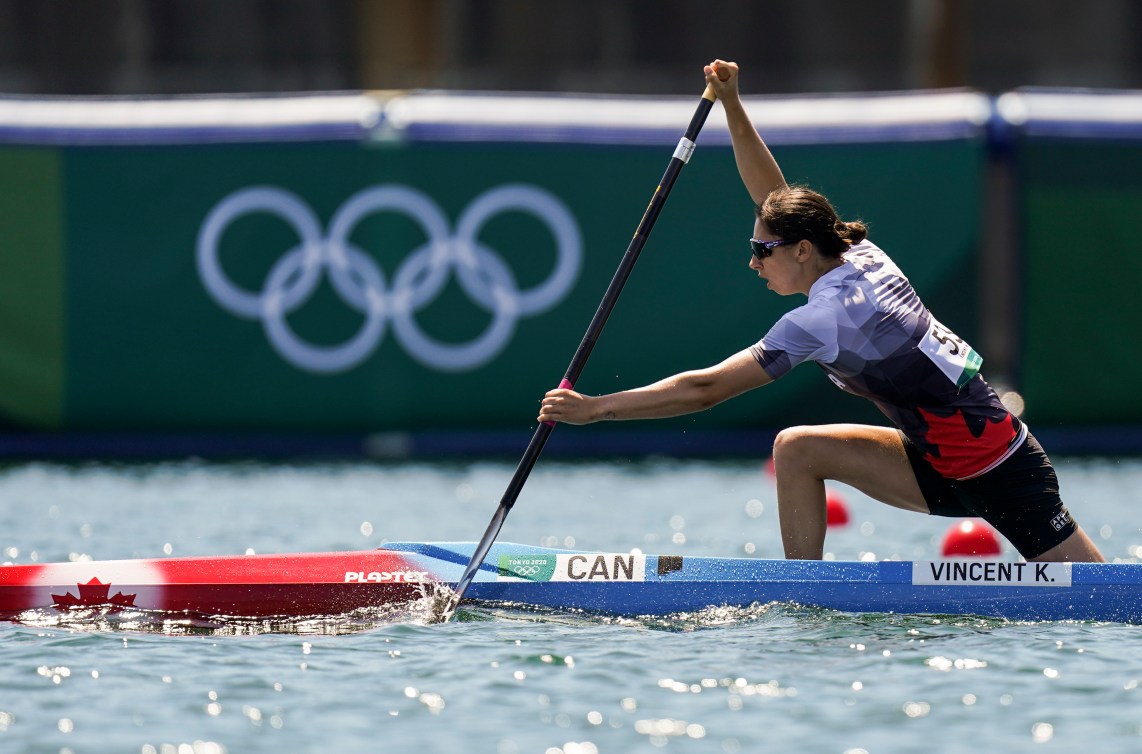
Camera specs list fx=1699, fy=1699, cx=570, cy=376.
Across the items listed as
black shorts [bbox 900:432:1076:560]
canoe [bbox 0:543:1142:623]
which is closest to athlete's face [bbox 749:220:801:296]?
black shorts [bbox 900:432:1076:560]

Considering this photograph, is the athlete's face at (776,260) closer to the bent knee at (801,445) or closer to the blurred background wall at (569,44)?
the bent knee at (801,445)

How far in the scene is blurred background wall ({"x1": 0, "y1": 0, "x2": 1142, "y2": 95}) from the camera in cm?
1761

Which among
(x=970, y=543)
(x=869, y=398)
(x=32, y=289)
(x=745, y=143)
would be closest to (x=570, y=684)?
(x=869, y=398)

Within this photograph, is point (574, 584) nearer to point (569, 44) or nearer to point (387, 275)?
point (387, 275)

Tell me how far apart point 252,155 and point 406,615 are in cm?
616

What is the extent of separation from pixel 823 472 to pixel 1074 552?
0.93 metres

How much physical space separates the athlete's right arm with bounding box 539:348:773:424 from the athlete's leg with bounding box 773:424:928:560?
416 millimetres

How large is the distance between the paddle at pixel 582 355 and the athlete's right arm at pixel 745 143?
6 cm

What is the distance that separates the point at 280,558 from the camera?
6277 millimetres

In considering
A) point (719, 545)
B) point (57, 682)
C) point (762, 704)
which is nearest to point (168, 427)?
point (719, 545)

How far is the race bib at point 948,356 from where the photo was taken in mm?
5660

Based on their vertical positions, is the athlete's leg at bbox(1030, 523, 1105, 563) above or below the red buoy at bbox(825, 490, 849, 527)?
below

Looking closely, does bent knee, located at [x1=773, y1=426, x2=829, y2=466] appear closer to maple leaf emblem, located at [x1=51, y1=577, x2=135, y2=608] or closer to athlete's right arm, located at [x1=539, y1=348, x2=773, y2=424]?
athlete's right arm, located at [x1=539, y1=348, x2=773, y2=424]

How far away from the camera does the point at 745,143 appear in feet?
20.7
